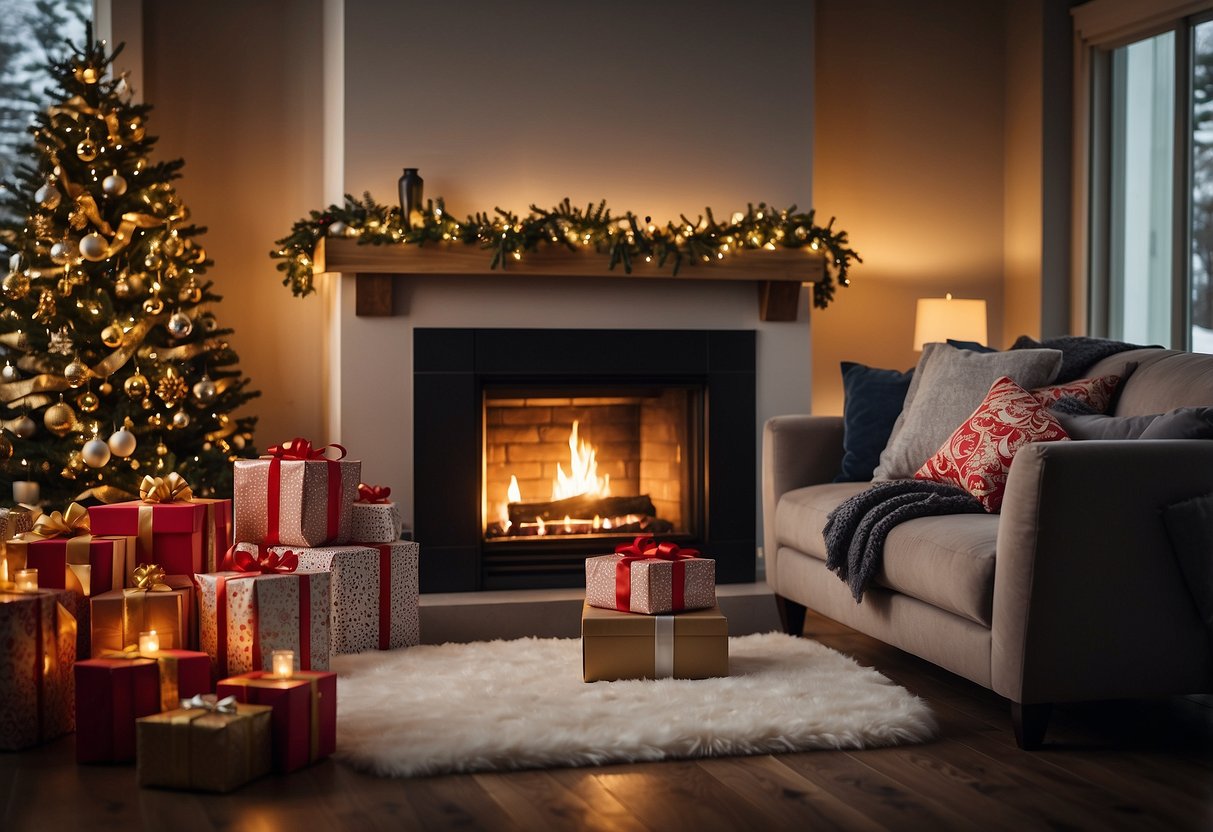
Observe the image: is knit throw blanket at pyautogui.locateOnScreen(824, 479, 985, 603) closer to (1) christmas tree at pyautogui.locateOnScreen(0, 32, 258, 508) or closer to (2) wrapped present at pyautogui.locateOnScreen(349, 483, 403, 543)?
(2) wrapped present at pyautogui.locateOnScreen(349, 483, 403, 543)

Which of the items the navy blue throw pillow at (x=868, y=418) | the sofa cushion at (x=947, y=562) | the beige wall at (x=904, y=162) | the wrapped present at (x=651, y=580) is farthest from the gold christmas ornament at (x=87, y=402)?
the beige wall at (x=904, y=162)

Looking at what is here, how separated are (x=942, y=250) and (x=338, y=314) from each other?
2.61 m

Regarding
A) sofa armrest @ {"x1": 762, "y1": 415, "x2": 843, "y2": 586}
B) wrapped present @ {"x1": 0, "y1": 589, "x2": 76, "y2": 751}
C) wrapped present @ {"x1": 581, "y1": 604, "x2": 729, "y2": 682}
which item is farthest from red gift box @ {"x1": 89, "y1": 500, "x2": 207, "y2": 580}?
sofa armrest @ {"x1": 762, "y1": 415, "x2": 843, "y2": 586}

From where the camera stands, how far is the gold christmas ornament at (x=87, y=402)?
412 centimetres

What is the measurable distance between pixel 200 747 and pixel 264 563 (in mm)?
794

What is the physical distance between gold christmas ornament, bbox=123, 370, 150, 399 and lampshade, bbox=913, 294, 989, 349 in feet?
9.31

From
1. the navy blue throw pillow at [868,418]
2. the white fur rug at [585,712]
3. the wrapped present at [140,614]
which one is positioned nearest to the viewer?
the white fur rug at [585,712]

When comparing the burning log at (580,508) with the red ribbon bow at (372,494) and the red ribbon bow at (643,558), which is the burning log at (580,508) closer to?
the red ribbon bow at (372,494)

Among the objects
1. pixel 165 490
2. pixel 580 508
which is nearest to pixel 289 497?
pixel 165 490

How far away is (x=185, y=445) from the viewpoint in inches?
170

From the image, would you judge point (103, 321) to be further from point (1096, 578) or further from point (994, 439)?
point (1096, 578)

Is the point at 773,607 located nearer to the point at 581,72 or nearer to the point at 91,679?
the point at 581,72

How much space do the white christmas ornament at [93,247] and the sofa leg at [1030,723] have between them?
3.12 m

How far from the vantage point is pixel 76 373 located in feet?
13.4
